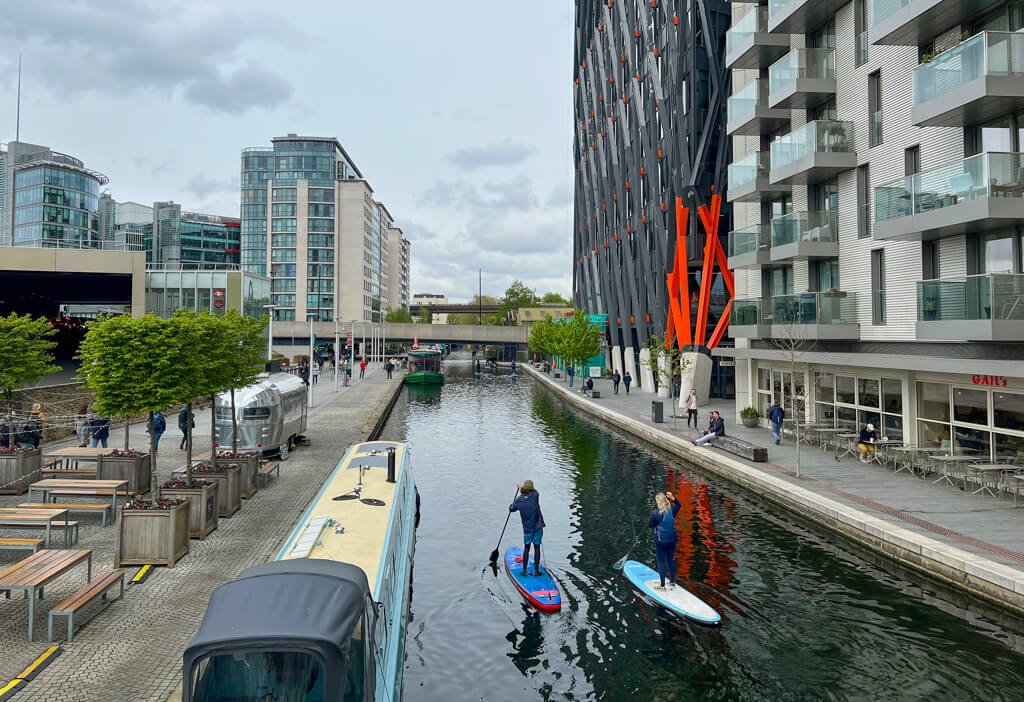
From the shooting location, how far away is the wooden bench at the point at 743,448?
22656 millimetres

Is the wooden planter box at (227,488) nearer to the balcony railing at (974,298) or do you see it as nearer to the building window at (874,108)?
the balcony railing at (974,298)

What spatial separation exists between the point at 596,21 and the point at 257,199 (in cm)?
10153

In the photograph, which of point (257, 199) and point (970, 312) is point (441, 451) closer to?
point (970, 312)

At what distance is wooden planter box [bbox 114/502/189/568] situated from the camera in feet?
40.2

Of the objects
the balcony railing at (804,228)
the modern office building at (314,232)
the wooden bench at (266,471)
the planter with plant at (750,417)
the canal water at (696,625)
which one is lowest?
the canal water at (696,625)

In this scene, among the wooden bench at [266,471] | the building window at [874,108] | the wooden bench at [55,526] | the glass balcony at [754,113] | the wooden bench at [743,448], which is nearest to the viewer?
the wooden bench at [55,526]

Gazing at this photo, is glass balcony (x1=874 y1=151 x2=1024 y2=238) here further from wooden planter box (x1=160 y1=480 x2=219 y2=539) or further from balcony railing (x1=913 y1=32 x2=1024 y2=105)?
wooden planter box (x1=160 y1=480 x2=219 y2=539)

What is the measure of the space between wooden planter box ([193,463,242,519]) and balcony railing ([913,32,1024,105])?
819 inches

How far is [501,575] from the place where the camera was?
13766mm

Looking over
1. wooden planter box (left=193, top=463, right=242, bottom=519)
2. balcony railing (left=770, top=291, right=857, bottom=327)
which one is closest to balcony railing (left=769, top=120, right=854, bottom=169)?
balcony railing (left=770, top=291, right=857, bottom=327)

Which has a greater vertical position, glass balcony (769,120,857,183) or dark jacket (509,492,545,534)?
glass balcony (769,120,857,183)

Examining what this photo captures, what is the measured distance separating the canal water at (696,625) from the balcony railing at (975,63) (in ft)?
39.9

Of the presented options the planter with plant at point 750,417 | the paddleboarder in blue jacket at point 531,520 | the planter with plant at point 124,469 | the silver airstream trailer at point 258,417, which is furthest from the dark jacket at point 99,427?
the planter with plant at point 750,417

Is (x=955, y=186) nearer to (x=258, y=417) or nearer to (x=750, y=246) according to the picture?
(x=750, y=246)
